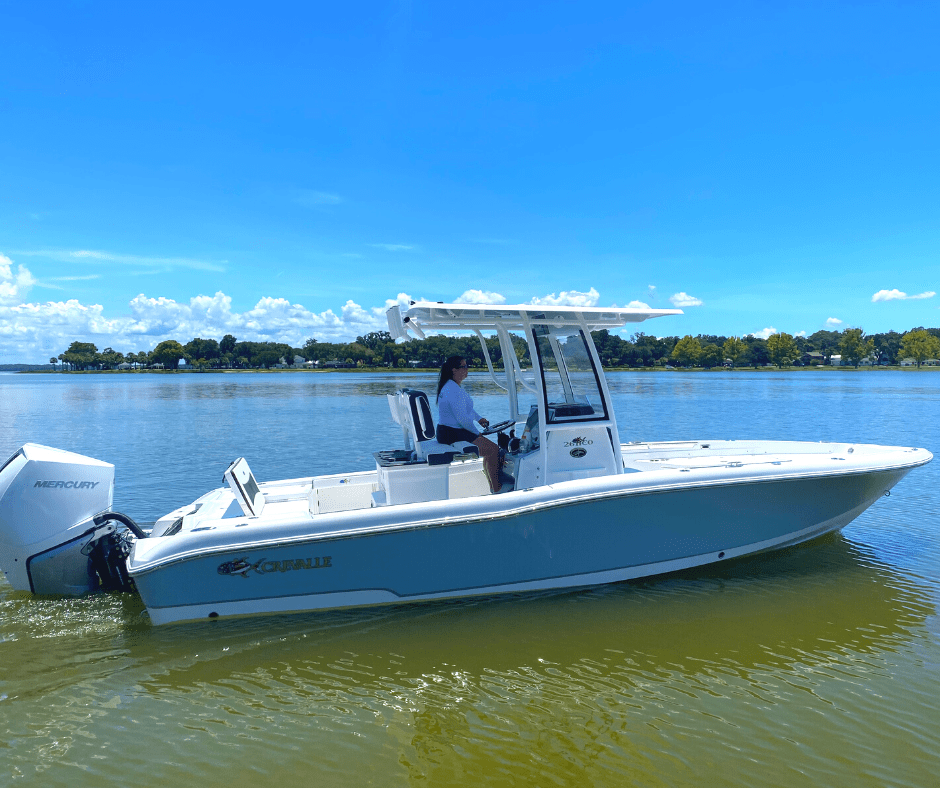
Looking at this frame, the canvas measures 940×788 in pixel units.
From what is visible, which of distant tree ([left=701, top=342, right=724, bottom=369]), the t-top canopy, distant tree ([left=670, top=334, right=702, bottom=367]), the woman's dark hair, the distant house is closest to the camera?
the t-top canopy

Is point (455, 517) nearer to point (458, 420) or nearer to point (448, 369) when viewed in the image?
point (458, 420)

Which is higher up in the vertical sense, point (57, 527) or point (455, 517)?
point (455, 517)

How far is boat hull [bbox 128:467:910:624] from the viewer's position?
4770 millimetres

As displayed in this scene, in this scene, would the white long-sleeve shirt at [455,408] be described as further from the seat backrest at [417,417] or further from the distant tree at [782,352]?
the distant tree at [782,352]

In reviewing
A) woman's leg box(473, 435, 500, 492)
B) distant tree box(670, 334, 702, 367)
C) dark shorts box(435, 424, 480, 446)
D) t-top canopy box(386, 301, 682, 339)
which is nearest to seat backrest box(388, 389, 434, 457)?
dark shorts box(435, 424, 480, 446)

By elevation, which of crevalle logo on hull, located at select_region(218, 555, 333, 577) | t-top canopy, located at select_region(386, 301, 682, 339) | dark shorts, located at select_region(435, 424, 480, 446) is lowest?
crevalle logo on hull, located at select_region(218, 555, 333, 577)

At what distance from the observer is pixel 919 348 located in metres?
107

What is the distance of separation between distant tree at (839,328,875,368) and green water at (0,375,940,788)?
383 ft

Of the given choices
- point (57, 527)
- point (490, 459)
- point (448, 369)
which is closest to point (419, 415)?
point (448, 369)

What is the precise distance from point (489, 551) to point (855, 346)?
120m

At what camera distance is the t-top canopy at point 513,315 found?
533cm

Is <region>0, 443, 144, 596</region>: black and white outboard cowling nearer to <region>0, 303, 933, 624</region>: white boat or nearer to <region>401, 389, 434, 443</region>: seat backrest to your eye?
<region>0, 303, 933, 624</region>: white boat

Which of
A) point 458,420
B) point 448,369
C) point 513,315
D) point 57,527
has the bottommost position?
point 57,527

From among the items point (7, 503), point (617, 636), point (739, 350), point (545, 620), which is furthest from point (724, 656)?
point (739, 350)
